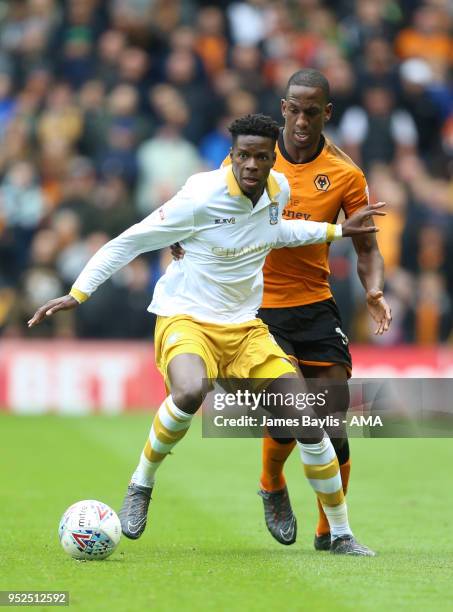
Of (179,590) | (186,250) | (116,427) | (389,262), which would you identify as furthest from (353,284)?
(179,590)

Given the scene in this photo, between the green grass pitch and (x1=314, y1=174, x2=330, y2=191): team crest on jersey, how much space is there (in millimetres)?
2214

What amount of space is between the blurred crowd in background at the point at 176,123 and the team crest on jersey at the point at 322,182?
864cm

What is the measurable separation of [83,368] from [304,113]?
9.99 m

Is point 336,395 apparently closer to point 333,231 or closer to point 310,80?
point 333,231

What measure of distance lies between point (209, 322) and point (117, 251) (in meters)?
0.68

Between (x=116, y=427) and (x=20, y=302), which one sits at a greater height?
(x=20, y=302)

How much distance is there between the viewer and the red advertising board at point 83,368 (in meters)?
17.6

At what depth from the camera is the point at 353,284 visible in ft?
57.1

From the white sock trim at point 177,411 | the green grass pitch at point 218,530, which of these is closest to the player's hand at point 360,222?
the white sock trim at point 177,411

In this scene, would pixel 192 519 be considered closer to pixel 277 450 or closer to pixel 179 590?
pixel 277 450

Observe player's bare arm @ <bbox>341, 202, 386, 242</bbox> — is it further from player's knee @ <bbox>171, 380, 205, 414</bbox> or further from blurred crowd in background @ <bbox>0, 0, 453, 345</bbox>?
blurred crowd in background @ <bbox>0, 0, 453, 345</bbox>

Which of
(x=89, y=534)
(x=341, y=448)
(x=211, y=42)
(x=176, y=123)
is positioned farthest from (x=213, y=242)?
(x=211, y=42)

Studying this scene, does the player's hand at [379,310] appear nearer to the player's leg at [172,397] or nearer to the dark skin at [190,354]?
the dark skin at [190,354]

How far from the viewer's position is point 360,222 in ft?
26.7
